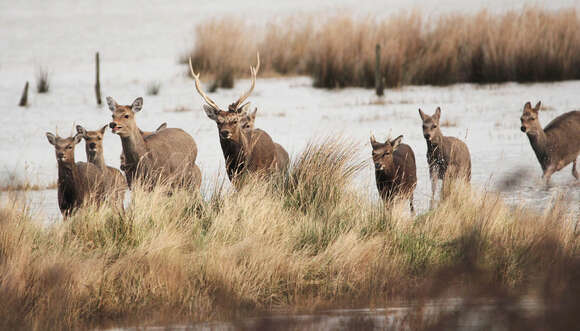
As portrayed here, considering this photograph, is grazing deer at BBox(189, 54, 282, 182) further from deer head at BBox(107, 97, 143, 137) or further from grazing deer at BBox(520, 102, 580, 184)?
grazing deer at BBox(520, 102, 580, 184)

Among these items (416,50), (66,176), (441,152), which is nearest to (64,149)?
(66,176)

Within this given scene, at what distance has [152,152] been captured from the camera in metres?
8.55

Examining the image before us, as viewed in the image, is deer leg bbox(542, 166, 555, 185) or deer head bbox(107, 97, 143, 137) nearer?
deer head bbox(107, 97, 143, 137)

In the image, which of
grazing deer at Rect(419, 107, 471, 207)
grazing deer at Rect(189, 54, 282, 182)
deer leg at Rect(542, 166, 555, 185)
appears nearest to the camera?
grazing deer at Rect(189, 54, 282, 182)

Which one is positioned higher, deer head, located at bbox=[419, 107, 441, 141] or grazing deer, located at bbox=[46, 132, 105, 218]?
deer head, located at bbox=[419, 107, 441, 141]

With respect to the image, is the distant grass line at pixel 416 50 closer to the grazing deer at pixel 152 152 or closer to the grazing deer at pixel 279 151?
the grazing deer at pixel 279 151

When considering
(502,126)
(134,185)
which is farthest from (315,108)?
(134,185)

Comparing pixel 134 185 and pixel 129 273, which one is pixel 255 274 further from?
pixel 134 185

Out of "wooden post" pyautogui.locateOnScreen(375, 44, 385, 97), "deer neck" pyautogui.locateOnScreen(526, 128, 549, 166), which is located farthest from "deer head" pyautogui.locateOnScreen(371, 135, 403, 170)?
"wooden post" pyautogui.locateOnScreen(375, 44, 385, 97)

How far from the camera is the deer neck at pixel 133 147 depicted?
828 centimetres

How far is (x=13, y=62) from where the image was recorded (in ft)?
98.6

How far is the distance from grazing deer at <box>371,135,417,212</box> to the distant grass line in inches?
457

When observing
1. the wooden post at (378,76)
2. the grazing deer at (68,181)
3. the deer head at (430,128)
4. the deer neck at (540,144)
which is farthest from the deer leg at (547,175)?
the wooden post at (378,76)

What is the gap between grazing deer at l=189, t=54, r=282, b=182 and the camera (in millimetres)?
7844
